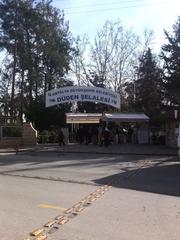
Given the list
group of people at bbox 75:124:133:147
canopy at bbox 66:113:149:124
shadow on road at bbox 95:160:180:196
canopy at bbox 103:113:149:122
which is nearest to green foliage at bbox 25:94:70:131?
canopy at bbox 66:113:149:124

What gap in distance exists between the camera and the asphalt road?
945 centimetres

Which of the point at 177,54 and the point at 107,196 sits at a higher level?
the point at 177,54

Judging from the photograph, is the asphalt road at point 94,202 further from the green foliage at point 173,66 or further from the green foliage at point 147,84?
the green foliage at point 147,84

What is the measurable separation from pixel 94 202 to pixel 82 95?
101ft

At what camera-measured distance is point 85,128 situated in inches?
1889

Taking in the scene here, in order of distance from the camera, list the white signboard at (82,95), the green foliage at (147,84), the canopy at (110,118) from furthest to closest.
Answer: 1. the green foliage at (147,84)
2. the canopy at (110,118)
3. the white signboard at (82,95)

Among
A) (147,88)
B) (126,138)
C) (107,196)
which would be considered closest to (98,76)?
(147,88)

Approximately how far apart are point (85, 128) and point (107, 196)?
33936 millimetres

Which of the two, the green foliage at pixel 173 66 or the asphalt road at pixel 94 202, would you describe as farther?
the green foliage at pixel 173 66

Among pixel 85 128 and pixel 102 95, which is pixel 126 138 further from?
pixel 102 95

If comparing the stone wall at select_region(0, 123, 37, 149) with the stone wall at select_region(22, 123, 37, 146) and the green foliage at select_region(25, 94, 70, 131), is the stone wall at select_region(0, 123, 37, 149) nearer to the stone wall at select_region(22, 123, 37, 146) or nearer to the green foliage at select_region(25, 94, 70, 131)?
the stone wall at select_region(22, 123, 37, 146)

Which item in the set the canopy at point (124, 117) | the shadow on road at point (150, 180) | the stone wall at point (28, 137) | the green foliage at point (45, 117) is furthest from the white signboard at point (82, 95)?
the shadow on road at point (150, 180)

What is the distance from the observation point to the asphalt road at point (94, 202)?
9.45 m

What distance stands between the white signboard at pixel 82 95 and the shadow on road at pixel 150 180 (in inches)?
828
